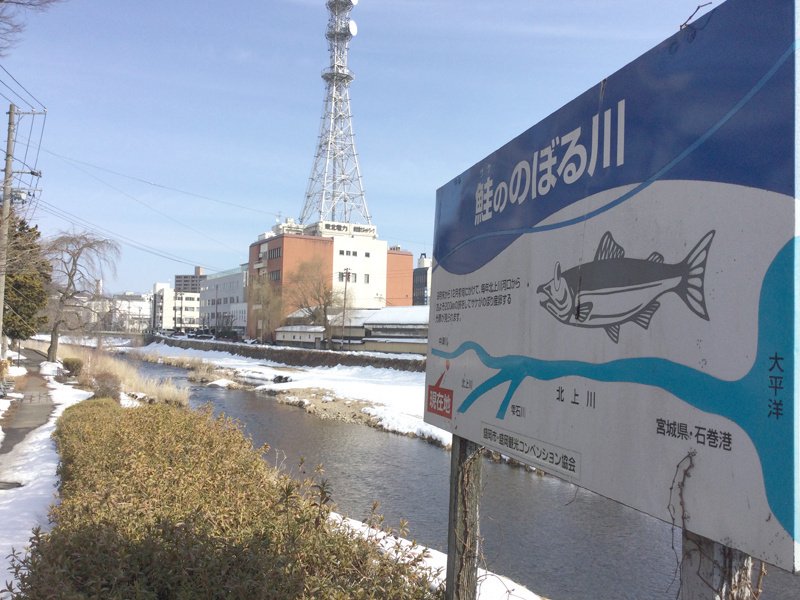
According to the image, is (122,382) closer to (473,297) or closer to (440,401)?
(440,401)

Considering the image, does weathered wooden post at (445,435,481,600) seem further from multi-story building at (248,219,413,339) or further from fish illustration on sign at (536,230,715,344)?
multi-story building at (248,219,413,339)

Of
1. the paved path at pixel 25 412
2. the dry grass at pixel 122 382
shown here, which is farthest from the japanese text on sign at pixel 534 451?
the dry grass at pixel 122 382

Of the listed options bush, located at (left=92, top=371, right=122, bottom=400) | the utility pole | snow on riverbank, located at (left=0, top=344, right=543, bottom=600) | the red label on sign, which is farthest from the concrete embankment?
the red label on sign

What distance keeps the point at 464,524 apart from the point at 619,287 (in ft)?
7.30

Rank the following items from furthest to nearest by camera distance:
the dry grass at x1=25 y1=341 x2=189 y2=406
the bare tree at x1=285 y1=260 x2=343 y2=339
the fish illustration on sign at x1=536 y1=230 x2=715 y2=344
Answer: the bare tree at x1=285 y1=260 x2=343 y2=339 < the dry grass at x1=25 y1=341 x2=189 y2=406 < the fish illustration on sign at x1=536 y1=230 x2=715 y2=344

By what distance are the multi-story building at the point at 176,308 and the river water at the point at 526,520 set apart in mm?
128782

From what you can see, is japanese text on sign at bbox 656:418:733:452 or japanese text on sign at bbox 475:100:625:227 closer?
japanese text on sign at bbox 656:418:733:452

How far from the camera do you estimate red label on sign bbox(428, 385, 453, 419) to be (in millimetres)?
3870

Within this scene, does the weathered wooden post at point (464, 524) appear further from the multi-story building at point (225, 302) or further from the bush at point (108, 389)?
the multi-story building at point (225, 302)

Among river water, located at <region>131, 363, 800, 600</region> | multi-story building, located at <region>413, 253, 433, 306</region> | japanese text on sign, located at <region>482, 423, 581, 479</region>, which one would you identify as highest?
multi-story building, located at <region>413, 253, 433, 306</region>

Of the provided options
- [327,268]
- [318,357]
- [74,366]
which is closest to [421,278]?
[327,268]

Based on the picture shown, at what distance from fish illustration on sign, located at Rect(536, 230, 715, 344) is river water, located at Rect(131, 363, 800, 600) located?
4.19m

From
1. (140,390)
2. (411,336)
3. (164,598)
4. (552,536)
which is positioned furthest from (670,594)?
(411,336)

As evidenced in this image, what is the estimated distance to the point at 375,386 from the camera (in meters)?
35.2
